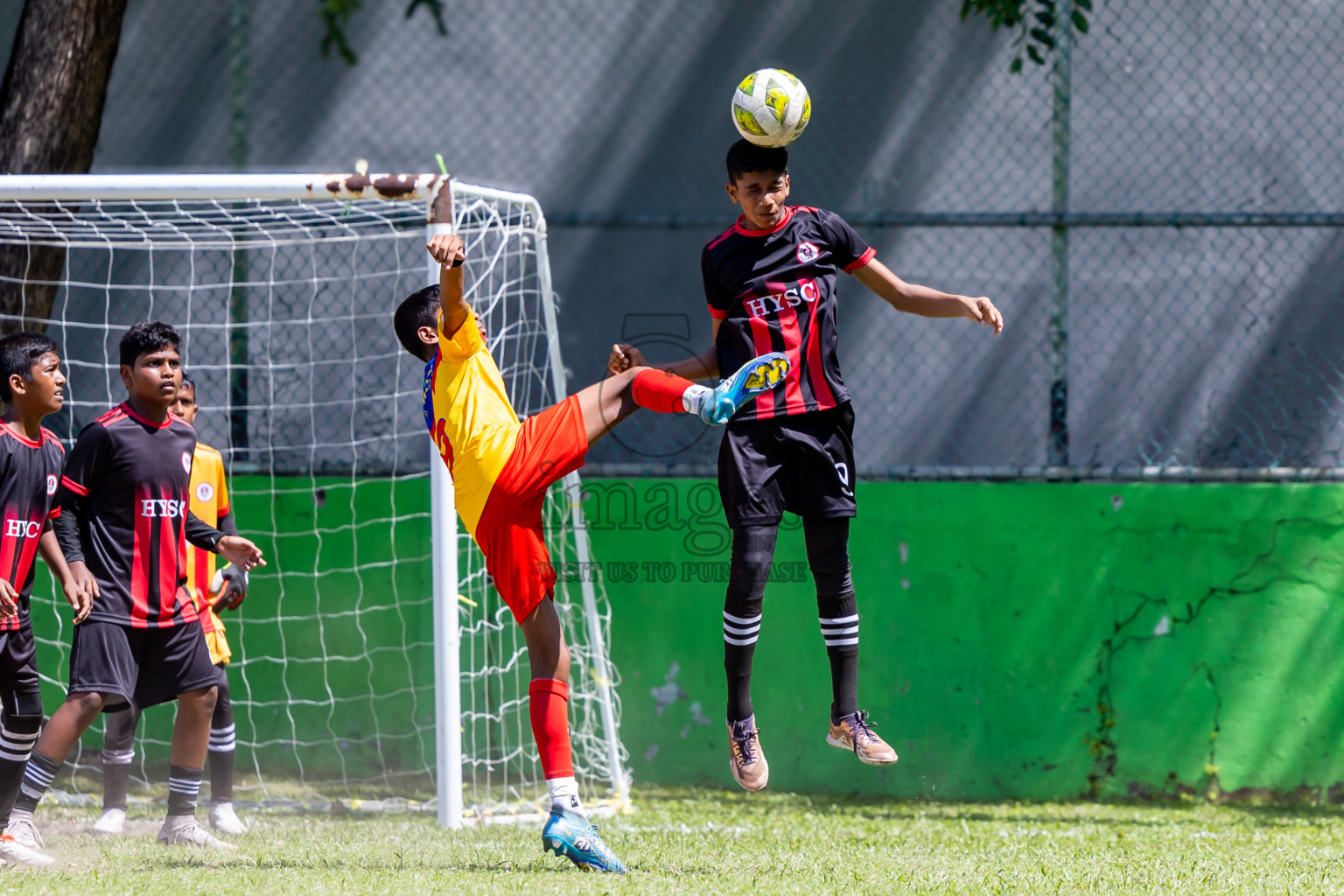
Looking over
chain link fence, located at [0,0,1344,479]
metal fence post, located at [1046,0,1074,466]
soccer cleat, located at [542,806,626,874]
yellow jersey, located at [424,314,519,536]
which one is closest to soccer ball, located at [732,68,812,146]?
yellow jersey, located at [424,314,519,536]

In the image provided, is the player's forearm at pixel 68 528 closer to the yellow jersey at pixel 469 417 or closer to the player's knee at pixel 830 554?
the yellow jersey at pixel 469 417

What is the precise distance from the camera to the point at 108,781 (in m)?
5.21

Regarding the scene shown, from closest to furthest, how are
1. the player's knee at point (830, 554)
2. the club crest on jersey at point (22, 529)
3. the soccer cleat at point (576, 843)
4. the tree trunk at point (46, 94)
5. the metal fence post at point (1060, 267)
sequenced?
the soccer cleat at point (576, 843)
the player's knee at point (830, 554)
the club crest on jersey at point (22, 529)
the tree trunk at point (46, 94)
the metal fence post at point (1060, 267)

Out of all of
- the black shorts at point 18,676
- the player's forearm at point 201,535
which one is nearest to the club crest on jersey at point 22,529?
the black shorts at point 18,676

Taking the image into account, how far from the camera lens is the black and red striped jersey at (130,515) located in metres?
4.53

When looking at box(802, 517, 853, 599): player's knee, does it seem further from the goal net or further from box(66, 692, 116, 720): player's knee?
box(66, 692, 116, 720): player's knee

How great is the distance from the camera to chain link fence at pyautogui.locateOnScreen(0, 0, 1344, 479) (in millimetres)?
6613

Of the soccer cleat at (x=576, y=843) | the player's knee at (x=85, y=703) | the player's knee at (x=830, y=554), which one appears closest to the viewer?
the soccer cleat at (x=576, y=843)

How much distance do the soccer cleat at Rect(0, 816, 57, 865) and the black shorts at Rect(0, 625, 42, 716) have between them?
0.43m

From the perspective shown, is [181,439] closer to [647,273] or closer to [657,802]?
[657,802]

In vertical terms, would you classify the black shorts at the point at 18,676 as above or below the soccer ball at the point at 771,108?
below

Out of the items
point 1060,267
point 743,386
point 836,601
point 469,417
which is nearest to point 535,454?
point 469,417

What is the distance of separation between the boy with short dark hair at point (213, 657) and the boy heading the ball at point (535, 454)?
1.69 meters

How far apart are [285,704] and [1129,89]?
5.66 meters
